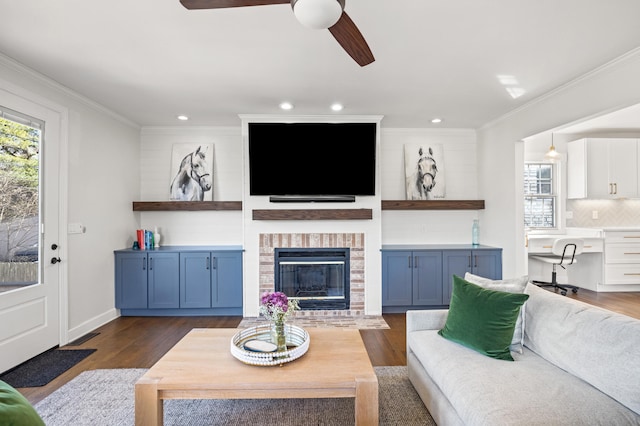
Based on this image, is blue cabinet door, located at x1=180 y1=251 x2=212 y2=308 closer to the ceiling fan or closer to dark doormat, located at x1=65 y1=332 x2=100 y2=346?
dark doormat, located at x1=65 y1=332 x2=100 y2=346

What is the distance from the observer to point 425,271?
4.14 meters

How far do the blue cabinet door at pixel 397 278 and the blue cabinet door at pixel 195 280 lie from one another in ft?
7.27

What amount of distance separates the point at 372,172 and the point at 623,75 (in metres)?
2.35

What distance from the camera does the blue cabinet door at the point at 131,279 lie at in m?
3.98

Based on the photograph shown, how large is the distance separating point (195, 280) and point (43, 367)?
160 centimetres

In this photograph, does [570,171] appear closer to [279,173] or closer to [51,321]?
[279,173]

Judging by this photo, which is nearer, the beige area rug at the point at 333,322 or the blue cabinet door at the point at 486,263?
the beige area rug at the point at 333,322

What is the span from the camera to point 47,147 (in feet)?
9.77

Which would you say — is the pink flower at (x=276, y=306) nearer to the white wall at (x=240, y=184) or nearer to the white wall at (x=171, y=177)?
the white wall at (x=240, y=184)

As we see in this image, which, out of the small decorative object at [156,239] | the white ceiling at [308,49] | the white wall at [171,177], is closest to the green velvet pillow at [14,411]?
the white ceiling at [308,49]

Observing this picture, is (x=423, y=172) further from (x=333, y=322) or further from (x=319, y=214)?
(x=333, y=322)

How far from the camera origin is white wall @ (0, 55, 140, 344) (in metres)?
3.20

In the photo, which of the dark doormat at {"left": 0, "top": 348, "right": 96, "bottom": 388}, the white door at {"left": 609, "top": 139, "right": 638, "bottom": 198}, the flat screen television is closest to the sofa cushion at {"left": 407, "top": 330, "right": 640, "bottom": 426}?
the flat screen television

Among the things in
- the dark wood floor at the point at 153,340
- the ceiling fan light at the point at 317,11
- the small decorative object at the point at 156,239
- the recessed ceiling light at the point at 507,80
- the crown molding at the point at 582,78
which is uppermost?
the recessed ceiling light at the point at 507,80
